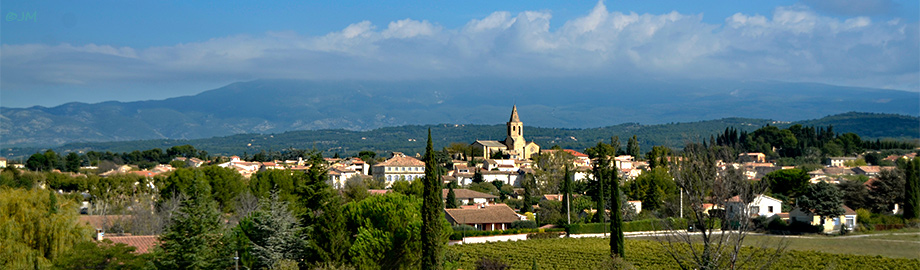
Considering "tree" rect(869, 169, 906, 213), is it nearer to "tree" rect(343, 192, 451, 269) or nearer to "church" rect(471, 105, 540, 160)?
"tree" rect(343, 192, 451, 269)

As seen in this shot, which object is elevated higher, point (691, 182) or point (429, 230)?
point (691, 182)

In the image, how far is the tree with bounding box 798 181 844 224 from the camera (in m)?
44.8

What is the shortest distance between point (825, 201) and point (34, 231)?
1587 inches

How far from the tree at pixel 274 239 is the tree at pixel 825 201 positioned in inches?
1246

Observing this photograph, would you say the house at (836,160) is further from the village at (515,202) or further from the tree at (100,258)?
the tree at (100,258)

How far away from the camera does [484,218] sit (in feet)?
154

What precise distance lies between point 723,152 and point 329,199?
54.2 feet

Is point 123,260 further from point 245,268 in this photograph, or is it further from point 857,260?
point 857,260

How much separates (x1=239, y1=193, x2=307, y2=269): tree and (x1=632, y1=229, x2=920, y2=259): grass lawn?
65.1ft

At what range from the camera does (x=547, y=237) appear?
146ft

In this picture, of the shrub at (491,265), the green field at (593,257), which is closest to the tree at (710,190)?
the green field at (593,257)

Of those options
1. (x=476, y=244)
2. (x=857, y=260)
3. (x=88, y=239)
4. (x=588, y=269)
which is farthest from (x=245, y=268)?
(x=857, y=260)

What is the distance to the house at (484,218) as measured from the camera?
46.4 metres

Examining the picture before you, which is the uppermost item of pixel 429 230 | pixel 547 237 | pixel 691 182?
pixel 691 182
